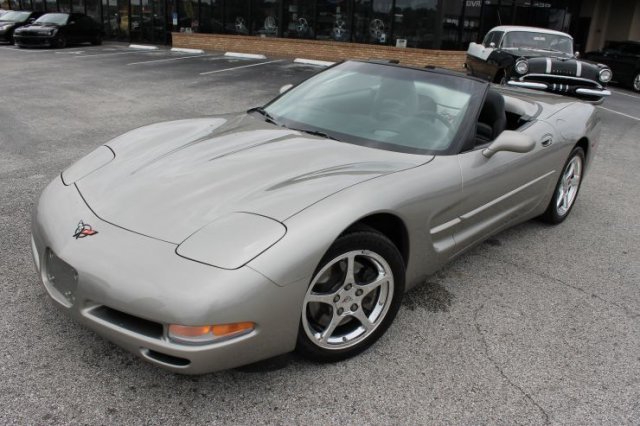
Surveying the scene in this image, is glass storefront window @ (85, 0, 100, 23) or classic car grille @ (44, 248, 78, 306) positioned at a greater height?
glass storefront window @ (85, 0, 100, 23)

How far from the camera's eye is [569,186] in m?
4.59

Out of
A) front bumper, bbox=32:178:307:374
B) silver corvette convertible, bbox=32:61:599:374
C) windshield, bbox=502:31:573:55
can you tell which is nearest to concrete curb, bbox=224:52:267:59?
windshield, bbox=502:31:573:55

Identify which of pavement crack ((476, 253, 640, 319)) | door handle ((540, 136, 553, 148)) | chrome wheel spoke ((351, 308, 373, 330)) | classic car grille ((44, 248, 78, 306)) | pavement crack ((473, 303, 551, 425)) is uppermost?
door handle ((540, 136, 553, 148))

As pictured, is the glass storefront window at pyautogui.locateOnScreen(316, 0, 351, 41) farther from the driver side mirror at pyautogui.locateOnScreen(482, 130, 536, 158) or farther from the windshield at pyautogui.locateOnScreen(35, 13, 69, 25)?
the driver side mirror at pyautogui.locateOnScreen(482, 130, 536, 158)

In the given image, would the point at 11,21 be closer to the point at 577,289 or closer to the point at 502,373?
the point at 577,289

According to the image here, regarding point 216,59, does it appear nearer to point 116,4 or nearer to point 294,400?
point 116,4

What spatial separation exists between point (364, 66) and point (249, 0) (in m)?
18.5

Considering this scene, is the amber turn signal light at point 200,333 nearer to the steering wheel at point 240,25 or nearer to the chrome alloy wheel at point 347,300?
the chrome alloy wheel at point 347,300

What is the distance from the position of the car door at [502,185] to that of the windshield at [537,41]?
26.5ft

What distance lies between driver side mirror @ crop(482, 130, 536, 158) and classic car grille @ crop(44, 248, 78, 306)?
232cm

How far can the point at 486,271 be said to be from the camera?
361 cm

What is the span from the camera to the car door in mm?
3104

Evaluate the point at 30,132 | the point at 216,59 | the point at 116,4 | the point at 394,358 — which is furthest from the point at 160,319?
the point at 116,4

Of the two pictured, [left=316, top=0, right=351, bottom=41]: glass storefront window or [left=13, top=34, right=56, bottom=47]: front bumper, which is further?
[left=13, top=34, right=56, bottom=47]: front bumper
